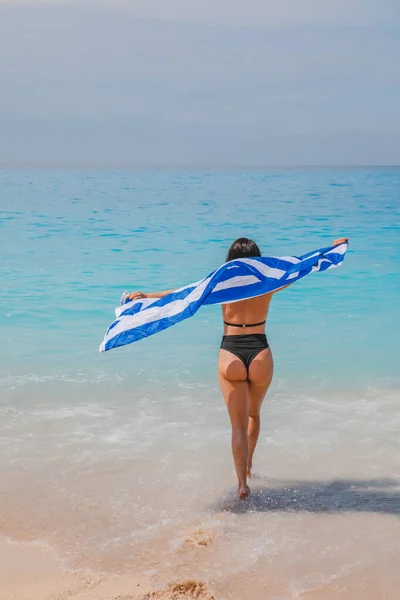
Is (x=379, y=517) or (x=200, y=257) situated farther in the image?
(x=200, y=257)

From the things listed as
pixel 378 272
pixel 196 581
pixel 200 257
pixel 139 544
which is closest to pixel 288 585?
pixel 196 581

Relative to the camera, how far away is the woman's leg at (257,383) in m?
4.81

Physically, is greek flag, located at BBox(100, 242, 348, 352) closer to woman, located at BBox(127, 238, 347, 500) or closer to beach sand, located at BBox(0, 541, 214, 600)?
woman, located at BBox(127, 238, 347, 500)

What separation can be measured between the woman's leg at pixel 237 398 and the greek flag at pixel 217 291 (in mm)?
390

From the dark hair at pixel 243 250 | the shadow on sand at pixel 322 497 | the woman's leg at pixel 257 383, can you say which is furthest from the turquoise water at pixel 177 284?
the dark hair at pixel 243 250

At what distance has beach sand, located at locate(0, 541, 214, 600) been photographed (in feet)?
12.5

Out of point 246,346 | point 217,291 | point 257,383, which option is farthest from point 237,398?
point 217,291

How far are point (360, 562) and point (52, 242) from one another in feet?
60.9

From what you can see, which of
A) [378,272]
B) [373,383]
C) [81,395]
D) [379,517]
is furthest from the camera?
[378,272]

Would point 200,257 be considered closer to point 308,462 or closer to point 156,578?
point 308,462

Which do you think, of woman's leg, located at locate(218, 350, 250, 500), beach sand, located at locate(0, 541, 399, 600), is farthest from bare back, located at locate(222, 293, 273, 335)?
beach sand, located at locate(0, 541, 399, 600)

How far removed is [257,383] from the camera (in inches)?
192

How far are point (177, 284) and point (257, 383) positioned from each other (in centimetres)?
1041

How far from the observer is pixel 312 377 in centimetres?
798
